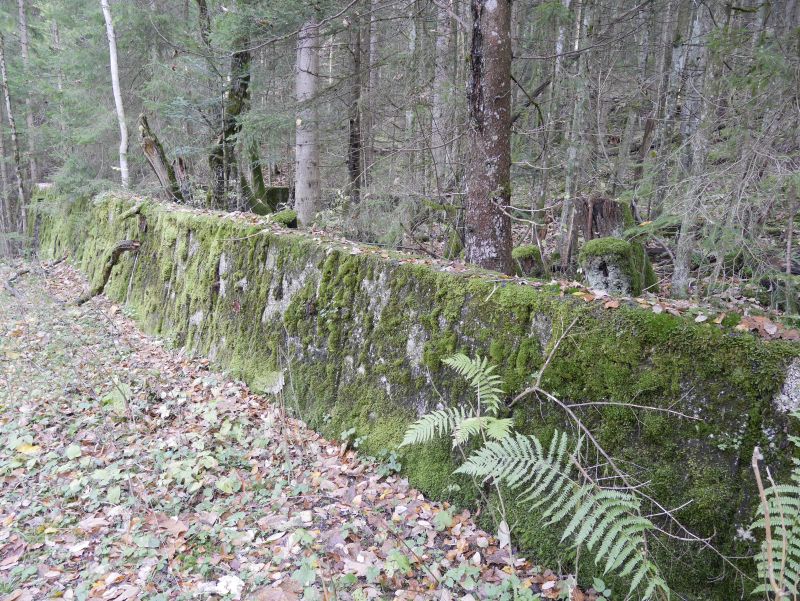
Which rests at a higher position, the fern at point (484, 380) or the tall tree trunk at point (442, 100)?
the tall tree trunk at point (442, 100)

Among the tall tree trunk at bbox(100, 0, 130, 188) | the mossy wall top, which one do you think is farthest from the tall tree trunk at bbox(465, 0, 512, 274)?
the tall tree trunk at bbox(100, 0, 130, 188)

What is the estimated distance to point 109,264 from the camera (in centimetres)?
1034

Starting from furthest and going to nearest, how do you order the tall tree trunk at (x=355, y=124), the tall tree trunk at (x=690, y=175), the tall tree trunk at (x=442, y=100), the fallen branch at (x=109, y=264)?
the tall tree trunk at (x=355, y=124) → the fallen branch at (x=109, y=264) → the tall tree trunk at (x=442, y=100) → the tall tree trunk at (x=690, y=175)

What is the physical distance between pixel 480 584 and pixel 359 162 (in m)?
10.0

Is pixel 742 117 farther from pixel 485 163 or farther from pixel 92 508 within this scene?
pixel 92 508

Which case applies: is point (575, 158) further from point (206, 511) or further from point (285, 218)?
point (206, 511)

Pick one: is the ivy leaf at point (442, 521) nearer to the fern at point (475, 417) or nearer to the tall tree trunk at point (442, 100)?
the fern at point (475, 417)

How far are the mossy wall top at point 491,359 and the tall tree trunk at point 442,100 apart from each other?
11.2 feet

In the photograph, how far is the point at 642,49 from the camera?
9906mm

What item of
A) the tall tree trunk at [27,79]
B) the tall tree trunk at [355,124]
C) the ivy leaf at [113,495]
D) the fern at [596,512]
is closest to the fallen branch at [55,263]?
the tall tree trunk at [27,79]

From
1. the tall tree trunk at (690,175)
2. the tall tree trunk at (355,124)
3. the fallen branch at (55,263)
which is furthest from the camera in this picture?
the fallen branch at (55,263)

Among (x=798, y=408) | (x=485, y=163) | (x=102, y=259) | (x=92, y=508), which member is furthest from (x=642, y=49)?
(x=102, y=259)

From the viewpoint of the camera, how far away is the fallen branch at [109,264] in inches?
391

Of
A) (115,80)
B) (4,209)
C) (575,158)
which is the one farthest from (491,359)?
(4,209)
